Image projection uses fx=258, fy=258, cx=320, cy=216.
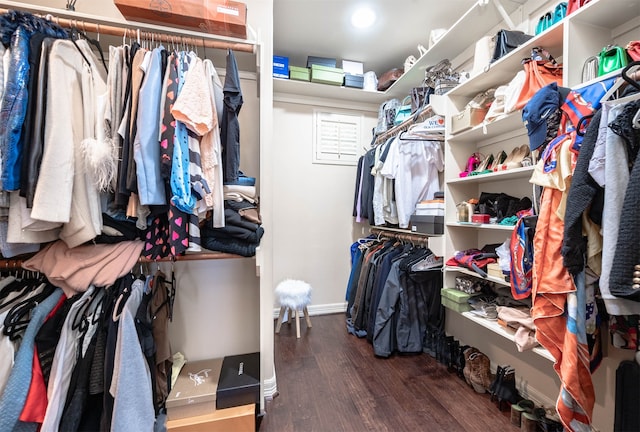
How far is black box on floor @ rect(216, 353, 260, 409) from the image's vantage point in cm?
127

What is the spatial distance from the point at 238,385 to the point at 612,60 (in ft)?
7.13

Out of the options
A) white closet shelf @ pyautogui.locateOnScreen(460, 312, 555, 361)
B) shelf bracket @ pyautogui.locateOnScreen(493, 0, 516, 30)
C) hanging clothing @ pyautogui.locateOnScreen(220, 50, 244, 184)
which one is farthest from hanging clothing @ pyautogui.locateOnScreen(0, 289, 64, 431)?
shelf bracket @ pyautogui.locateOnScreen(493, 0, 516, 30)

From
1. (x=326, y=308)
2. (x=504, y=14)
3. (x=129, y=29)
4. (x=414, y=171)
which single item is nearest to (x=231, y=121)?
(x=129, y=29)

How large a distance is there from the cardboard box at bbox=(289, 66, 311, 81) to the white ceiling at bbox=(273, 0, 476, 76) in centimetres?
22

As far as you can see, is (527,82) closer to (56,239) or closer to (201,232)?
(201,232)

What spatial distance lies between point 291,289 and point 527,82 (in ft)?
7.05

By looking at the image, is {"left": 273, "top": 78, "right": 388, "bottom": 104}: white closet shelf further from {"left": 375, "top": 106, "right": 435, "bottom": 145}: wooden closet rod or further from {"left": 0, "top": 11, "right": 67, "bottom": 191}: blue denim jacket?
{"left": 0, "top": 11, "right": 67, "bottom": 191}: blue denim jacket

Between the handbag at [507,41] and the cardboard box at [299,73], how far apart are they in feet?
5.29

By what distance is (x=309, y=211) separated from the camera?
115 inches

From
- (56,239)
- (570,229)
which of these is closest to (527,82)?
(570,229)

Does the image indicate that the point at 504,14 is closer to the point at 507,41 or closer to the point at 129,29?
the point at 507,41

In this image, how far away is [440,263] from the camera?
1.97m

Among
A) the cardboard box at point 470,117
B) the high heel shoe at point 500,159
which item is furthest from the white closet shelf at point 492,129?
the high heel shoe at point 500,159

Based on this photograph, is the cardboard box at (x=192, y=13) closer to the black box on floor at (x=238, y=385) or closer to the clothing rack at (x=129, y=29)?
the clothing rack at (x=129, y=29)
